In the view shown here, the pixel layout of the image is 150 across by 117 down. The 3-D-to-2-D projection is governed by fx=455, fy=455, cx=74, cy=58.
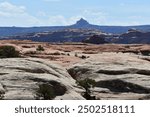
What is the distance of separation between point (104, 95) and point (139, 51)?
38338 millimetres

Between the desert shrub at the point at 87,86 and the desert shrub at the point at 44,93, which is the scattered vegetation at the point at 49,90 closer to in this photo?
the desert shrub at the point at 44,93

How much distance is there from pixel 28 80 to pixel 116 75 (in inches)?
365

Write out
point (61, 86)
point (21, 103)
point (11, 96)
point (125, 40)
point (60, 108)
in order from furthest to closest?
1. point (125, 40)
2. point (61, 86)
3. point (11, 96)
4. point (21, 103)
5. point (60, 108)

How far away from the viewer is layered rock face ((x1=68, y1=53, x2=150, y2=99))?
103 feet

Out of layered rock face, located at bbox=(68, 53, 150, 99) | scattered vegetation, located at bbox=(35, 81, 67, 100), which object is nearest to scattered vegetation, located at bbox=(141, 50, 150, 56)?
layered rock face, located at bbox=(68, 53, 150, 99)

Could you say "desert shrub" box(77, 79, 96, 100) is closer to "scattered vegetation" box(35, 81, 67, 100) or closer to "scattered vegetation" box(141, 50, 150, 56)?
"scattered vegetation" box(35, 81, 67, 100)

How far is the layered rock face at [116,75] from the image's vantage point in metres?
31.4

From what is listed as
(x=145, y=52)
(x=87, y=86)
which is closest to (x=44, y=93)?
(x=87, y=86)

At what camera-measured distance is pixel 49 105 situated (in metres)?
14.2

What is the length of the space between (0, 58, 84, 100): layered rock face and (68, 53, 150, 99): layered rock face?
2779 mm

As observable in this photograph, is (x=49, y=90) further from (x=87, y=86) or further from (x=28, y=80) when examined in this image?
(x=87, y=86)

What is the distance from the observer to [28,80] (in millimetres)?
26625

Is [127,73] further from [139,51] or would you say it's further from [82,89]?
[139,51]

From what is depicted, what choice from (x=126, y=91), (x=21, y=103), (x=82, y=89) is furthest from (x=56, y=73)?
(x=21, y=103)
